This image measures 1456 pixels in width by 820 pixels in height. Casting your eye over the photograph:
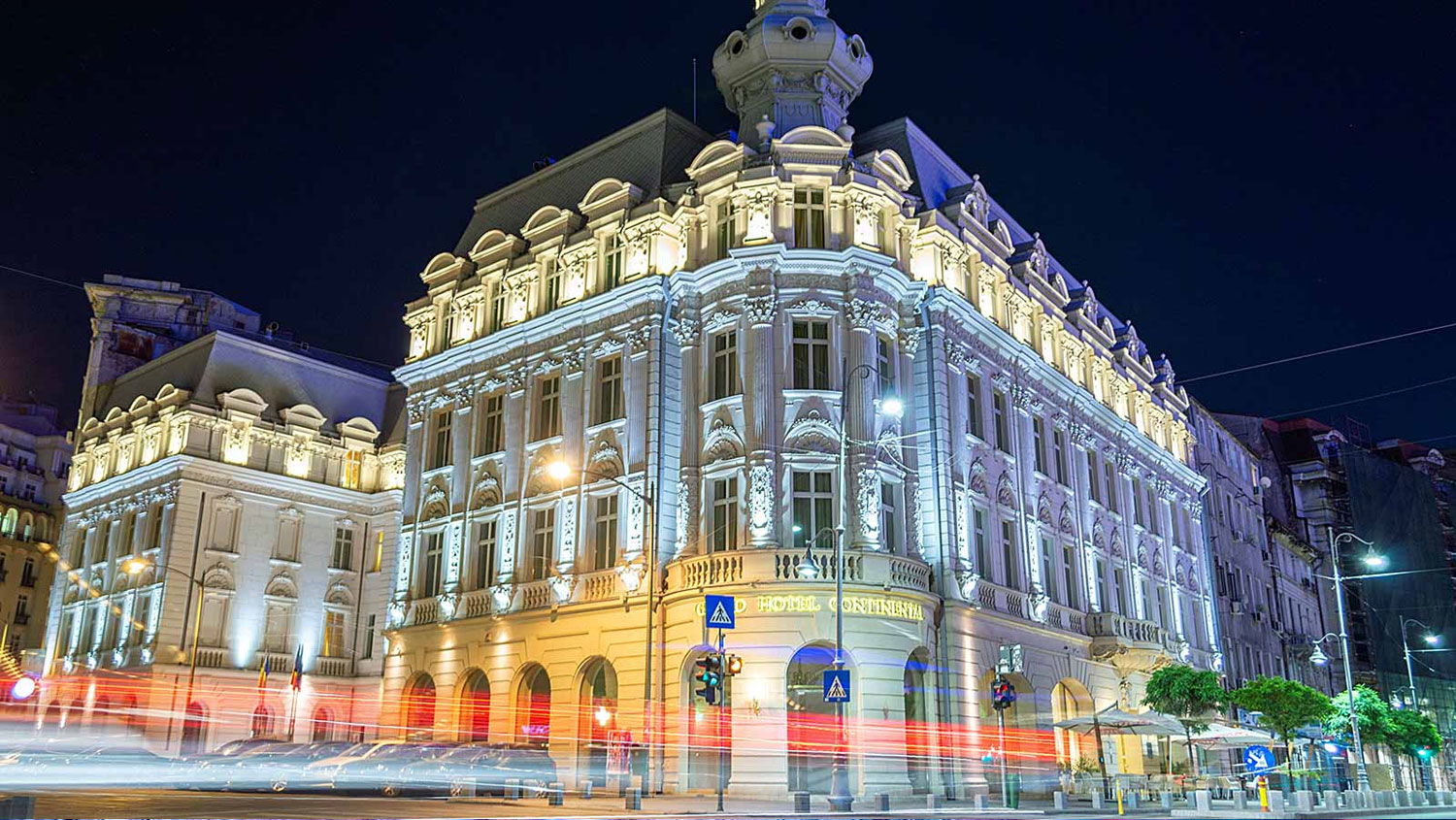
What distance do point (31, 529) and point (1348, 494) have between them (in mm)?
96582

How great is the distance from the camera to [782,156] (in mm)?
41062

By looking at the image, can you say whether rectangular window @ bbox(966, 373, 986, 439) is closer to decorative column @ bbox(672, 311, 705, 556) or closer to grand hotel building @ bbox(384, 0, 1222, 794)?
grand hotel building @ bbox(384, 0, 1222, 794)

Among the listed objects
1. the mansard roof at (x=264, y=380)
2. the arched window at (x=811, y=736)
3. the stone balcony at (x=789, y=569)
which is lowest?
the arched window at (x=811, y=736)

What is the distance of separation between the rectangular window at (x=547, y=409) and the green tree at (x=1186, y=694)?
23.8 metres

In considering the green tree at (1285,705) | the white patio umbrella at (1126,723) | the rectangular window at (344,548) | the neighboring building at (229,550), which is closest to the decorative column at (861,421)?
the white patio umbrella at (1126,723)

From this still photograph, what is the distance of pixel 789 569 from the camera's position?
35.7 m

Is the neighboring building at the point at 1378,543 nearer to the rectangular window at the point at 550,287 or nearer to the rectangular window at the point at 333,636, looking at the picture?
the rectangular window at the point at 550,287

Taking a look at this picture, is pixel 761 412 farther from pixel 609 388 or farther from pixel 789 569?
pixel 609 388

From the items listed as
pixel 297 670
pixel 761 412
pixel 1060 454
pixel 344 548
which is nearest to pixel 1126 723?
pixel 1060 454

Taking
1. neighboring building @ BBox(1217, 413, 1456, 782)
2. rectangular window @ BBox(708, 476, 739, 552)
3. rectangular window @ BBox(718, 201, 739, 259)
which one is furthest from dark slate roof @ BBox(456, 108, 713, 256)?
neighboring building @ BBox(1217, 413, 1456, 782)

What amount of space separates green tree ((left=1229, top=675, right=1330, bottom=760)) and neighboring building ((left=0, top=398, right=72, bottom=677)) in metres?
72.5

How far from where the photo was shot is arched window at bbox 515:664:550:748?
4262 centimetres

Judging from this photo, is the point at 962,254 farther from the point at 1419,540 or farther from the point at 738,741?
the point at 1419,540

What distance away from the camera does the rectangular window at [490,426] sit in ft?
154
